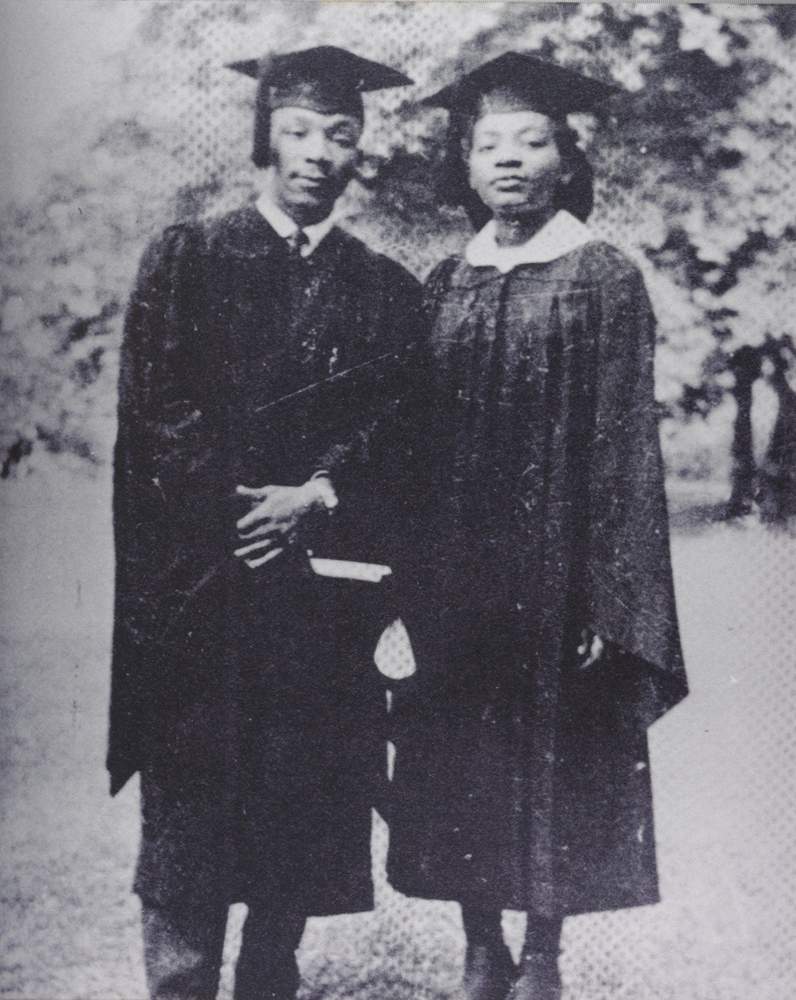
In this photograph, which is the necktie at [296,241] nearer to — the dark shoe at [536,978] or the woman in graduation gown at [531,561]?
the woman in graduation gown at [531,561]

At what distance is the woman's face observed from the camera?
2.17 metres

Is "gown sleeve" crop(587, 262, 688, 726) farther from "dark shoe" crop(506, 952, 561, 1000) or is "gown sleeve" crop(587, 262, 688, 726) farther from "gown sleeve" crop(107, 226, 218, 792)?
"gown sleeve" crop(107, 226, 218, 792)

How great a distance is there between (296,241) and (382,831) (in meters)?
1.19

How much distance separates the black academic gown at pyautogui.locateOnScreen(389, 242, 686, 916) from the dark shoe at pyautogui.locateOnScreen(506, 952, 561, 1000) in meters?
0.11

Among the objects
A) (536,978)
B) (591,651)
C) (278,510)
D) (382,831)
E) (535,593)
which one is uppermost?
(278,510)

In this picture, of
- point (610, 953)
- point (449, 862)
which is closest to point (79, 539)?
point (449, 862)

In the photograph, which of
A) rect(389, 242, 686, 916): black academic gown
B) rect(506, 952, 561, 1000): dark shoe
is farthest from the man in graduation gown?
rect(506, 952, 561, 1000): dark shoe

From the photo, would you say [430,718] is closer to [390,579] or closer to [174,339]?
[390,579]

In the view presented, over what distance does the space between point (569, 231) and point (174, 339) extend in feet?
2.68

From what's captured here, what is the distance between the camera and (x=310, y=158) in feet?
7.16

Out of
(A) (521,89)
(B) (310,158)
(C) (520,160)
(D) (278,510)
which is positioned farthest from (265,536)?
(A) (521,89)

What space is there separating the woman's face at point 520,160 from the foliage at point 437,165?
3.5 inches

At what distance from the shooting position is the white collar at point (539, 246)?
7.14 ft

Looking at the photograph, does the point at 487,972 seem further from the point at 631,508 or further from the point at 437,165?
the point at 437,165
